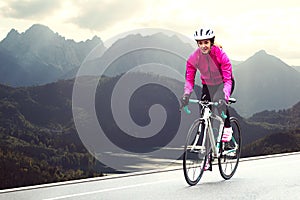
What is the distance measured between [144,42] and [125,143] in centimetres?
6248

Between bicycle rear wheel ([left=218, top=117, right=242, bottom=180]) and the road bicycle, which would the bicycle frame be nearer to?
the road bicycle

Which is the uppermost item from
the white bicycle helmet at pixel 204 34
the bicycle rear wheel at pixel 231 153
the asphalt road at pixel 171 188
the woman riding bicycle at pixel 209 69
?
the white bicycle helmet at pixel 204 34

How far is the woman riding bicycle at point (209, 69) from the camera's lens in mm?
5930

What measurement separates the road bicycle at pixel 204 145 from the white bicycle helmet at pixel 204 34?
72 centimetres

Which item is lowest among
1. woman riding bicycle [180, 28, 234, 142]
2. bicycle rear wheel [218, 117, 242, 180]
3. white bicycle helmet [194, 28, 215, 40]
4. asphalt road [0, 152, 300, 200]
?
asphalt road [0, 152, 300, 200]

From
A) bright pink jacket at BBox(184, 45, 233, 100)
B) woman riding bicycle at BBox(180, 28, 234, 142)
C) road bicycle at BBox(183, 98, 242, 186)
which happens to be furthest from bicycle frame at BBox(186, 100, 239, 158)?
bright pink jacket at BBox(184, 45, 233, 100)

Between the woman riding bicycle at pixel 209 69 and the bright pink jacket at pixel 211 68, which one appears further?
the bright pink jacket at pixel 211 68

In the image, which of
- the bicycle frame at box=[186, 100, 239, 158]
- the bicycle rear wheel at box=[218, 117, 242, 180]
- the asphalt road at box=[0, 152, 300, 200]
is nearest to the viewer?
the asphalt road at box=[0, 152, 300, 200]

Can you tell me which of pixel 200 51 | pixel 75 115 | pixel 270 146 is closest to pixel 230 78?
pixel 200 51

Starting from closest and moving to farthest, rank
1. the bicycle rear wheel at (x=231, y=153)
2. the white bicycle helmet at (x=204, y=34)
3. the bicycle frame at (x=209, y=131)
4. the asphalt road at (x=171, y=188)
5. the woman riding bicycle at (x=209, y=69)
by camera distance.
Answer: the asphalt road at (x=171, y=188) → the white bicycle helmet at (x=204, y=34) → the woman riding bicycle at (x=209, y=69) → the bicycle frame at (x=209, y=131) → the bicycle rear wheel at (x=231, y=153)

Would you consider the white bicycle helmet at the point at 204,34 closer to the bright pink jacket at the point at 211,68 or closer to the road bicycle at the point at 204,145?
the bright pink jacket at the point at 211,68

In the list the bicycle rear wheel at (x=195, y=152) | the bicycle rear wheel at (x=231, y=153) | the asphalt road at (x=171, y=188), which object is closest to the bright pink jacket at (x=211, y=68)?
the bicycle rear wheel at (x=195, y=152)

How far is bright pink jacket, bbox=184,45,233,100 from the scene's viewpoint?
607cm

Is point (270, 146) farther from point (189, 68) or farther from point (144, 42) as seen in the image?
point (144, 42)
